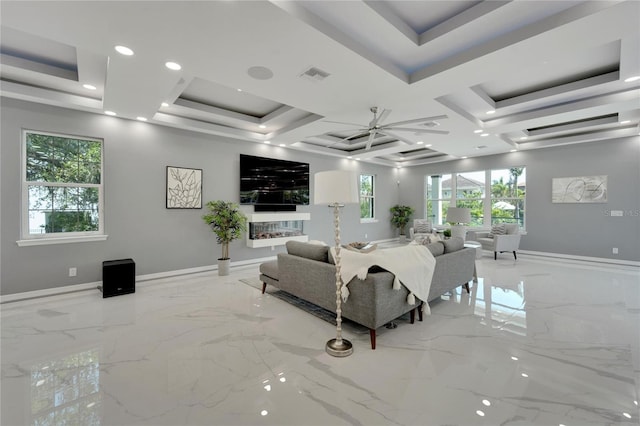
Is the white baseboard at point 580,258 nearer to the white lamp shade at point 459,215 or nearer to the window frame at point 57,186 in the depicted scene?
the white lamp shade at point 459,215

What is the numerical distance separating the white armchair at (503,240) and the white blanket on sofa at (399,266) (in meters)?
4.38

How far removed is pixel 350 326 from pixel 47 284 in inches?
171

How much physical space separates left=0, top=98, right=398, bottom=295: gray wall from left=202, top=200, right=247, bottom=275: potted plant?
0.35 metres

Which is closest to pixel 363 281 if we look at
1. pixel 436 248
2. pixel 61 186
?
pixel 436 248

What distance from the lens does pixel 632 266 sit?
5.78m

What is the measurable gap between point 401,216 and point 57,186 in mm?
8774

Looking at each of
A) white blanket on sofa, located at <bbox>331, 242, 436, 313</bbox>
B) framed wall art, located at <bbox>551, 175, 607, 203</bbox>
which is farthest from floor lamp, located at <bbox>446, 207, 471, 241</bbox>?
white blanket on sofa, located at <bbox>331, 242, 436, 313</bbox>

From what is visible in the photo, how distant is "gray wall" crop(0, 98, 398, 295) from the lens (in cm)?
373

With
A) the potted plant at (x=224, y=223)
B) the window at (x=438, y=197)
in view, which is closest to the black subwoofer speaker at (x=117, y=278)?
the potted plant at (x=224, y=223)

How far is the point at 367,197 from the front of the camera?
9.24 m

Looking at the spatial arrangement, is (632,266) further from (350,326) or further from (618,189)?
(350,326)

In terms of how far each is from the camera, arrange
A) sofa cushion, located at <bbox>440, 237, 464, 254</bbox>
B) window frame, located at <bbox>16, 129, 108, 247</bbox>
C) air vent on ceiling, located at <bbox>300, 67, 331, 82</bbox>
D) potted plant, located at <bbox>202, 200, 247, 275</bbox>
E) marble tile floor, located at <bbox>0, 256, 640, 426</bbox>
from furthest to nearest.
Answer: potted plant, located at <bbox>202, 200, 247, 275</bbox> → window frame, located at <bbox>16, 129, 108, 247</bbox> → sofa cushion, located at <bbox>440, 237, 464, 254</bbox> → air vent on ceiling, located at <bbox>300, 67, 331, 82</bbox> → marble tile floor, located at <bbox>0, 256, 640, 426</bbox>

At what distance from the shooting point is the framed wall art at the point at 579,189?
6203 millimetres

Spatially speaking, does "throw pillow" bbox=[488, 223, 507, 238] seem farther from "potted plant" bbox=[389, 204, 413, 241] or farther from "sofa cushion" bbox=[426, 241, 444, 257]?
"sofa cushion" bbox=[426, 241, 444, 257]
